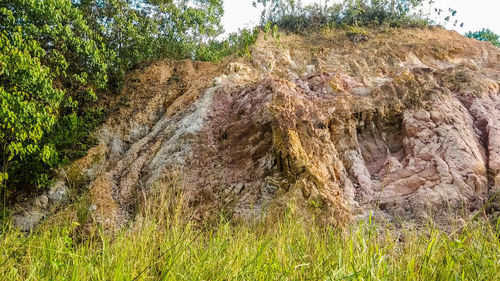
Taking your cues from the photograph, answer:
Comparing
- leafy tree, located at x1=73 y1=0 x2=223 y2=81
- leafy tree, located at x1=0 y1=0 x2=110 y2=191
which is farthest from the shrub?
leafy tree, located at x1=0 y1=0 x2=110 y2=191

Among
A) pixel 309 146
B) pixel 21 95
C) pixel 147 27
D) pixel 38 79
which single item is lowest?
pixel 309 146

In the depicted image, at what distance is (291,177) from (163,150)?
2444 millimetres

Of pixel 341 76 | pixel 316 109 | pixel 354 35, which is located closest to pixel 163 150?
pixel 316 109

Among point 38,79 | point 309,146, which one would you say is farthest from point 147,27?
point 309,146

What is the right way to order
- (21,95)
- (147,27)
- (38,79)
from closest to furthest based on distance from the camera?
(21,95), (38,79), (147,27)

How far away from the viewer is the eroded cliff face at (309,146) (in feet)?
16.0

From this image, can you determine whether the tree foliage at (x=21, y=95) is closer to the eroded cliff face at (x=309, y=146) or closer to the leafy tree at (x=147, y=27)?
the eroded cliff face at (x=309, y=146)

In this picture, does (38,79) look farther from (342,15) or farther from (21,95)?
(342,15)

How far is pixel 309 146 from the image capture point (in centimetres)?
535

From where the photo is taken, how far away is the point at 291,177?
4891mm

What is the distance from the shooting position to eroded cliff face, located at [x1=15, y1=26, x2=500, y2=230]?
488 centimetres

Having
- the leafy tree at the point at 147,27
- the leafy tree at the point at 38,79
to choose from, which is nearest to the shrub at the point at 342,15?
the leafy tree at the point at 147,27

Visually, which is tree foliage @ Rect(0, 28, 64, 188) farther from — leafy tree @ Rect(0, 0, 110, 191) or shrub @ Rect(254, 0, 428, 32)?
shrub @ Rect(254, 0, 428, 32)

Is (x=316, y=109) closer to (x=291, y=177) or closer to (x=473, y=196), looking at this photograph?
(x=291, y=177)
